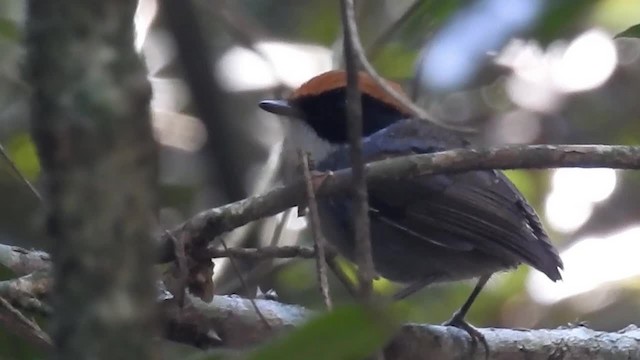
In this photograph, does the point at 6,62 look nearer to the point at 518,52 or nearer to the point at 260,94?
the point at 260,94

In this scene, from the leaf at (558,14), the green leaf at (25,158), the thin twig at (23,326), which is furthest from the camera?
the green leaf at (25,158)

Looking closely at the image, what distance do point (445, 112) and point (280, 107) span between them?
74.8 inches

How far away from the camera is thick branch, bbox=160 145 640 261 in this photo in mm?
2674

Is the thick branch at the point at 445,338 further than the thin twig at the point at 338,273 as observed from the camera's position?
Yes

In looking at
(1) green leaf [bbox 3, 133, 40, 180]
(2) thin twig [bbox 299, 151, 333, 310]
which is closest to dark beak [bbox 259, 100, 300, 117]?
(1) green leaf [bbox 3, 133, 40, 180]

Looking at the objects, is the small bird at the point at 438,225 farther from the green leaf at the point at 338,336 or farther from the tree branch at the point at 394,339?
the green leaf at the point at 338,336

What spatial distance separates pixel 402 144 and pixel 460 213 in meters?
0.48

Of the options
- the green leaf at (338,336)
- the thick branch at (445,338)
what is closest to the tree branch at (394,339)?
the thick branch at (445,338)

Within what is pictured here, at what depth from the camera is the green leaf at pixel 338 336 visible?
1.34m

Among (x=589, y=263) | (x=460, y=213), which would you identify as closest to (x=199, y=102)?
(x=460, y=213)

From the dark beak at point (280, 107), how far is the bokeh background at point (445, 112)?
187 mm

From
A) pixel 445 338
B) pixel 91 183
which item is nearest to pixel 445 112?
pixel 445 338

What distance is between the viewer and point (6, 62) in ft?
14.9

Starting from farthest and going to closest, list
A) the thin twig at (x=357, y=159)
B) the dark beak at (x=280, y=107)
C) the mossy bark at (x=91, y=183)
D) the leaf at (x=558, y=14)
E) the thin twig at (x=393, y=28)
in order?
the dark beak at (x=280, y=107)
the leaf at (x=558, y=14)
the thin twig at (x=393, y=28)
the thin twig at (x=357, y=159)
the mossy bark at (x=91, y=183)
